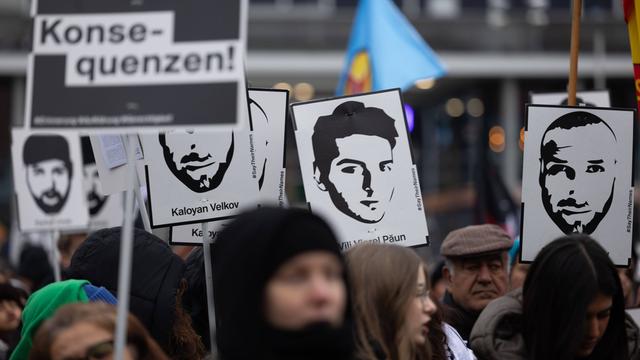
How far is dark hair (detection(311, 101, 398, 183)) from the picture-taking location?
5320 millimetres

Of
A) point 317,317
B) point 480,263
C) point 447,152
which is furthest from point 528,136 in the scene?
point 447,152

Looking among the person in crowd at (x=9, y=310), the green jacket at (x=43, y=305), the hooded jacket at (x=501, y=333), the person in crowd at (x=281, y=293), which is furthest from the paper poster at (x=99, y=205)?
the person in crowd at (x=281, y=293)

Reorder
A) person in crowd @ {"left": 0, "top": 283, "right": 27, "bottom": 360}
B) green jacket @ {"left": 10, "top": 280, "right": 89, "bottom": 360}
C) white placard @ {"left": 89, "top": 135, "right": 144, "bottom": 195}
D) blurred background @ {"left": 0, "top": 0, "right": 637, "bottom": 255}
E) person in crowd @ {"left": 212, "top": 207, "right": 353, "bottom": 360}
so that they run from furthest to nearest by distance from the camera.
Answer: blurred background @ {"left": 0, "top": 0, "right": 637, "bottom": 255} < person in crowd @ {"left": 0, "top": 283, "right": 27, "bottom": 360} < white placard @ {"left": 89, "top": 135, "right": 144, "bottom": 195} < green jacket @ {"left": 10, "top": 280, "right": 89, "bottom": 360} < person in crowd @ {"left": 212, "top": 207, "right": 353, "bottom": 360}

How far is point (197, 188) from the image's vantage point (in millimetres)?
5016

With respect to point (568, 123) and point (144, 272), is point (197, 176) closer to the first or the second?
point (144, 272)

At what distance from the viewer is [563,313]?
3.65 m

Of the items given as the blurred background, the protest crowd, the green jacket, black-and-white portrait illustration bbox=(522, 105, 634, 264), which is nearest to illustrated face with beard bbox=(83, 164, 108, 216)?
the protest crowd

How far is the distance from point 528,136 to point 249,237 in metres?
2.71

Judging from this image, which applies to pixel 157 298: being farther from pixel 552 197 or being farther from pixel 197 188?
pixel 552 197

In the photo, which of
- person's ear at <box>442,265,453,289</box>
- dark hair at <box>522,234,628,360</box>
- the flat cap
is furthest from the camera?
person's ear at <box>442,265,453,289</box>

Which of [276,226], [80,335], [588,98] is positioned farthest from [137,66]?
[588,98]

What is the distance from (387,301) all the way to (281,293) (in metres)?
1.00

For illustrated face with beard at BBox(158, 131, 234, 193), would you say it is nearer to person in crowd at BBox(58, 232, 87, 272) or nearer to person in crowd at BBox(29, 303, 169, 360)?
person in crowd at BBox(29, 303, 169, 360)

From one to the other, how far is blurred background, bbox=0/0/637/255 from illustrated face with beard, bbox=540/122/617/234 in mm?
23076
